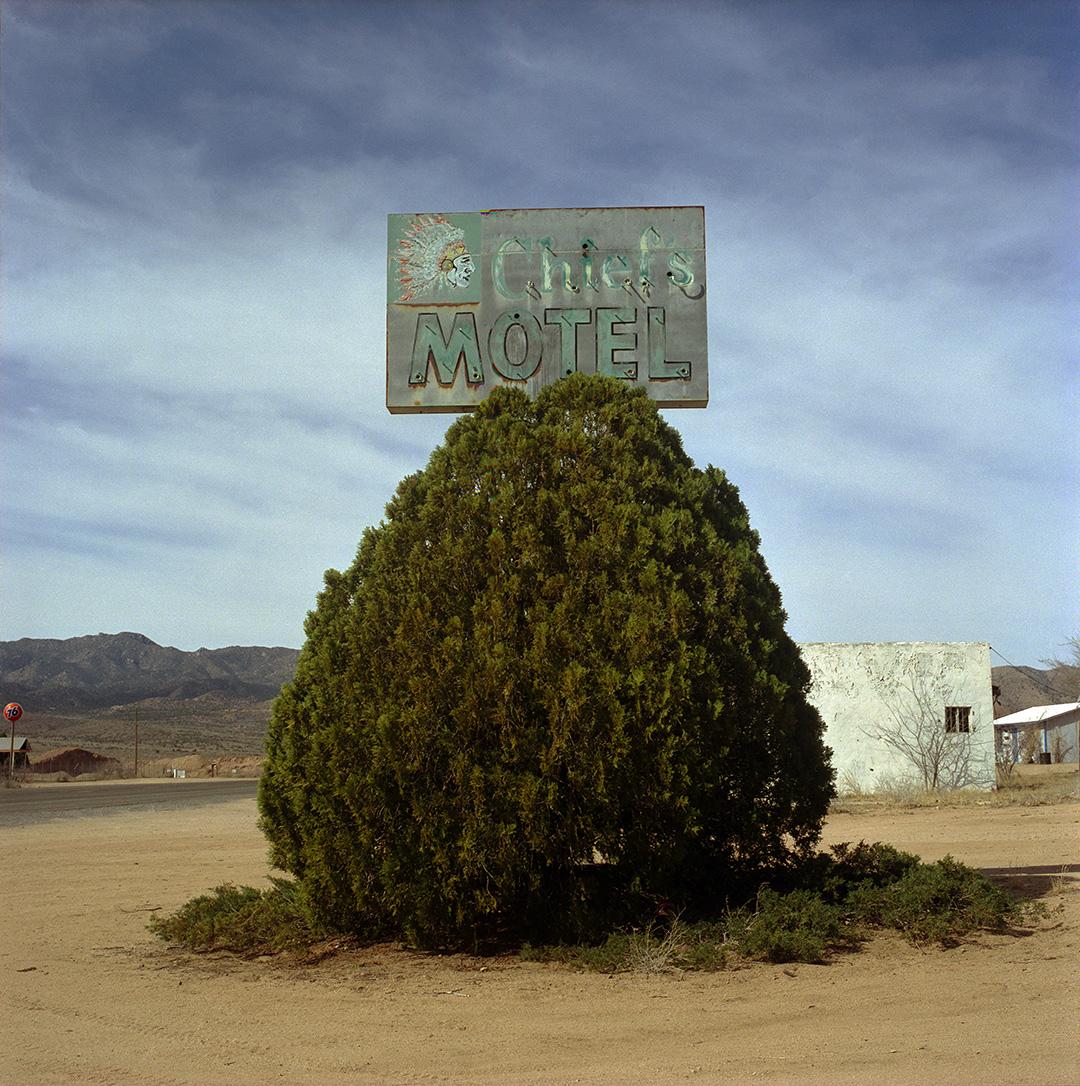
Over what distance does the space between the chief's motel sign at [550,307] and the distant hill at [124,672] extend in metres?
126

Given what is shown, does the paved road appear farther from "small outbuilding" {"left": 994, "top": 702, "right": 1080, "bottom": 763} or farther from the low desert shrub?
"small outbuilding" {"left": 994, "top": 702, "right": 1080, "bottom": 763}

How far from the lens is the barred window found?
89.6ft

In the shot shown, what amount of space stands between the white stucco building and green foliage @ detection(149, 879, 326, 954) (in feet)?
70.3

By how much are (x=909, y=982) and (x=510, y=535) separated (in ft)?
12.0

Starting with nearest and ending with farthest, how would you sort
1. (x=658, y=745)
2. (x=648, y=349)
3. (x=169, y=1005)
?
(x=169, y=1005) → (x=658, y=745) → (x=648, y=349)

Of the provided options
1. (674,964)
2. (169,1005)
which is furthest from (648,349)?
(169,1005)

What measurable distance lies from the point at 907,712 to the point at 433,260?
21689mm

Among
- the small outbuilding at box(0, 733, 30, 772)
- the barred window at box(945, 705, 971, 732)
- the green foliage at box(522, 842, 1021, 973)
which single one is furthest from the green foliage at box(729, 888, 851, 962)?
the small outbuilding at box(0, 733, 30, 772)

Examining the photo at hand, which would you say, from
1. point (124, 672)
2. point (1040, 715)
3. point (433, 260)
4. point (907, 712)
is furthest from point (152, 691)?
point (433, 260)

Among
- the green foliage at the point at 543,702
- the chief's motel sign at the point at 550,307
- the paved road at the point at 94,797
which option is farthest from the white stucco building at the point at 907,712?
the green foliage at the point at 543,702

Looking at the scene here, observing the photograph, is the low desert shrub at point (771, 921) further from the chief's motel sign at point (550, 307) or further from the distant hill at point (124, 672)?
the distant hill at point (124, 672)

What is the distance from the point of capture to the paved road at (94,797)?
2436 centimetres

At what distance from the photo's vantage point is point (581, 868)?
23.8ft

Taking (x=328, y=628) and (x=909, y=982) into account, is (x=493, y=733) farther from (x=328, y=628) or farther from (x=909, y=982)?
(x=909, y=982)
